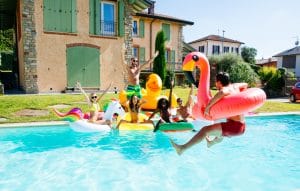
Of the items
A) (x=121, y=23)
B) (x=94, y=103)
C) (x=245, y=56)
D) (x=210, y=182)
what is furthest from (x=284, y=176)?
(x=245, y=56)

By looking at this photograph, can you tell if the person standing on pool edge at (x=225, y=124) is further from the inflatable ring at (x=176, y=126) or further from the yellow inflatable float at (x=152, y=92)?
the yellow inflatable float at (x=152, y=92)

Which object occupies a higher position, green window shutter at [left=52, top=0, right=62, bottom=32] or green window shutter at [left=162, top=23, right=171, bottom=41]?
green window shutter at [left=162, top=23, right=171, bottom=41]

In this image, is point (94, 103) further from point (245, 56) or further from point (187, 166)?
point (245, 56)

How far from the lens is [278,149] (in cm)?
950

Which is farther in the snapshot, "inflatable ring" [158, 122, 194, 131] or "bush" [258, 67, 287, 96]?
"bush" [258, 67, 287, 96]

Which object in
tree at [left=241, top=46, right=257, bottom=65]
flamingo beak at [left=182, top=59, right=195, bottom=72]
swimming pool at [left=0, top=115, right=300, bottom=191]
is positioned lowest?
swimming pool at [left=0, top=115, right=300, bottom=191]

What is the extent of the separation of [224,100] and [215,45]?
1668 inches

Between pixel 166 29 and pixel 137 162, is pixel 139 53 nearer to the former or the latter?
pixel 166 29

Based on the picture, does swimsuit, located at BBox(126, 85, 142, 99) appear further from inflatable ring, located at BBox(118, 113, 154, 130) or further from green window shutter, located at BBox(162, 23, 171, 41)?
green window shutter, located at BBox(162, 23, 171, 41)

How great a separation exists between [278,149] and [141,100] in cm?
472

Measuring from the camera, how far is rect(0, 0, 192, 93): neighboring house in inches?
670

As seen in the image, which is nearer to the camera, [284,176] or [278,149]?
[284,176]

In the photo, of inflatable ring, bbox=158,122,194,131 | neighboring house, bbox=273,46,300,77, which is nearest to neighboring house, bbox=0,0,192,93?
inflatable ring, bbox=158,122,194,131

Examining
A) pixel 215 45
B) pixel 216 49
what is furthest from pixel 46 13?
pixel 216 49
